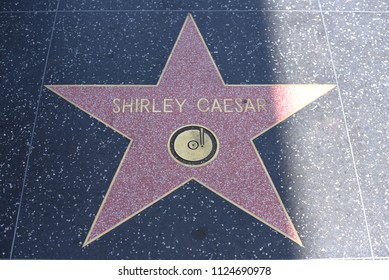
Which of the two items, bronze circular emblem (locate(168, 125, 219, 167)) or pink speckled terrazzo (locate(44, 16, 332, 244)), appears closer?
pink speckled terrazzo (locate(44, 16, 332, 244))

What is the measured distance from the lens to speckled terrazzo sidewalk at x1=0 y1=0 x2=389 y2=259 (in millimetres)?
2154

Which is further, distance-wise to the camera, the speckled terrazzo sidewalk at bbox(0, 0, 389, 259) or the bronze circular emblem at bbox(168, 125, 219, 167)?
the bronze circular emblem at bbox(168, 125, 219, 167)

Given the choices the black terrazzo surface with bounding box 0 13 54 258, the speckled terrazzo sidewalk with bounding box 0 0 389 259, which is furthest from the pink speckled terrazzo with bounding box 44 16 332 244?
the black terrazzo surface with bounding box 0 13 54 258

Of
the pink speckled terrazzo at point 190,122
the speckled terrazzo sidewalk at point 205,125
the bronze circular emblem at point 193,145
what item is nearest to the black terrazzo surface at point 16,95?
the speckled terrazzo sidewalk at point 205,125

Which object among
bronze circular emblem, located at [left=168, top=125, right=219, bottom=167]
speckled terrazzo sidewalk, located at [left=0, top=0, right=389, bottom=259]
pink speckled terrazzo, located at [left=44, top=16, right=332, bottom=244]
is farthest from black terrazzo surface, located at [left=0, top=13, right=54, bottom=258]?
bronze circular emblem, located at [left=168, top=125, right=219, bottom=167]

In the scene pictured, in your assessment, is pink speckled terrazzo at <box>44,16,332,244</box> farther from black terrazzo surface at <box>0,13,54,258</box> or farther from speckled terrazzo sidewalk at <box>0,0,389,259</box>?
black terrazzo surface at <box>0,13,54,258</box>

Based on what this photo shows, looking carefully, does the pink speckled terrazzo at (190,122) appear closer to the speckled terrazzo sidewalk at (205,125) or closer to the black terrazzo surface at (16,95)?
the speckled terrazzo sidewalk at (205,125)

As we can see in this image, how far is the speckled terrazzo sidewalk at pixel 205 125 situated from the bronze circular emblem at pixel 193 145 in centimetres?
4

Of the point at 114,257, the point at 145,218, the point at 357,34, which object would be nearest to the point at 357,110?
the point at 357,34

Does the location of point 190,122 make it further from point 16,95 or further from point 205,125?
point 16,95

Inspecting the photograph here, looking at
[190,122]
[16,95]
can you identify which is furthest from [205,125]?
[16,95]

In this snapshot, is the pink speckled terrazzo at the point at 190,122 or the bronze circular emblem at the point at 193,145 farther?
the bronze circular emblem at the point at 193,145

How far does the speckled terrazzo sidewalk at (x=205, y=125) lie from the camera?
2.15 metres

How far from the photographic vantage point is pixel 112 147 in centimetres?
238
